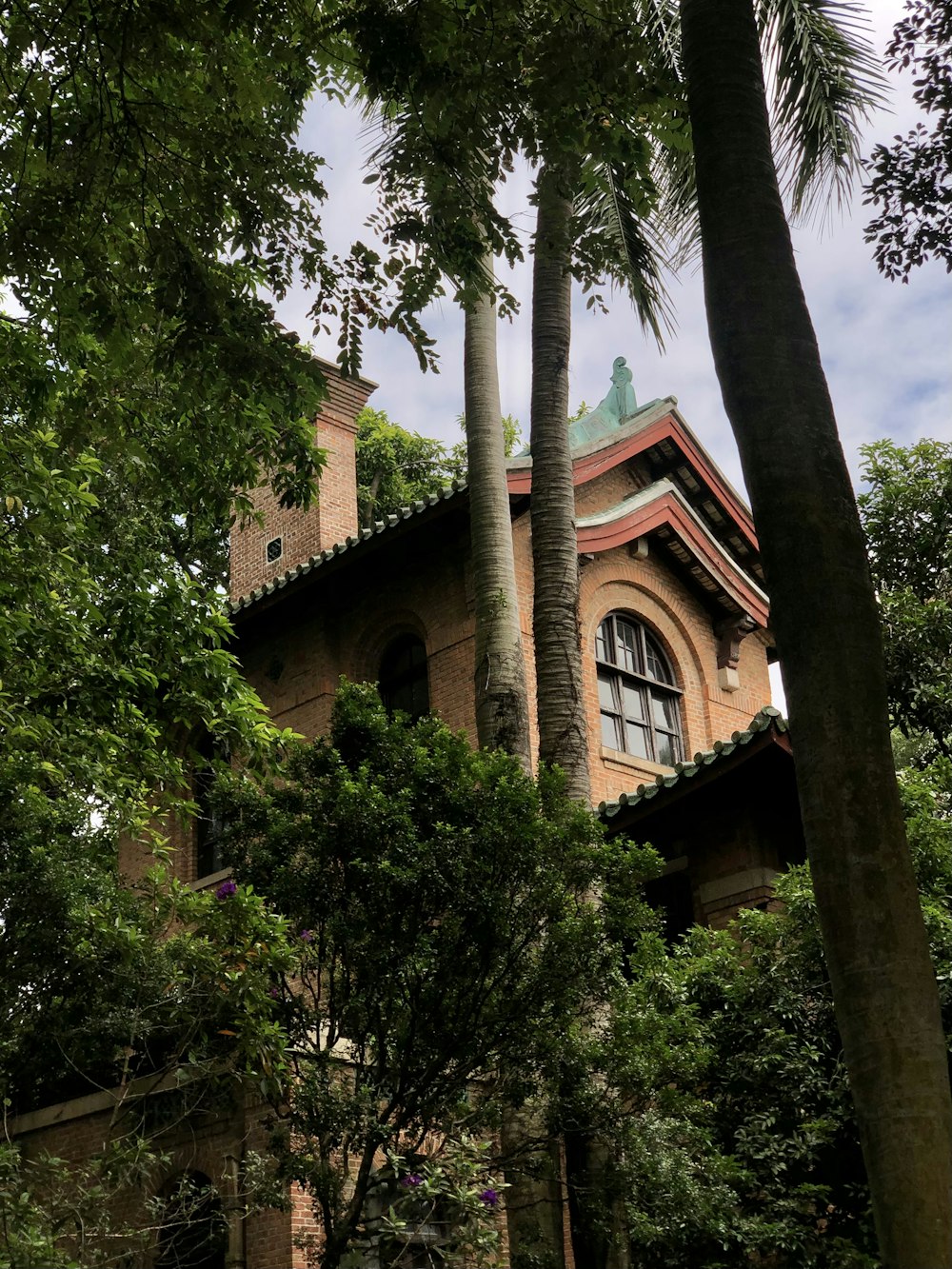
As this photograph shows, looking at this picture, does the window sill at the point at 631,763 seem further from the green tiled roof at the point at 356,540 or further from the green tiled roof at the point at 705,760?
the green tiled roof at the point at 356,540

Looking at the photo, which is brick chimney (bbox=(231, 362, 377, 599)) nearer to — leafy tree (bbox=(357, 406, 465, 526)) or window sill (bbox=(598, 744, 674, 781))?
window sill (bbox=(598, 744, 674, 781))

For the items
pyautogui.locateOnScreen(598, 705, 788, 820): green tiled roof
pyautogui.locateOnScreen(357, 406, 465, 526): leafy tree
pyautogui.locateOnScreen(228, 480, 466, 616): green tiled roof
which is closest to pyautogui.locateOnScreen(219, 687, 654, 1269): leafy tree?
pyautogui.locateOnScreen(598, 705, 788, 820): green tiled roof

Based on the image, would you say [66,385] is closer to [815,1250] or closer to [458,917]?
[458,917]

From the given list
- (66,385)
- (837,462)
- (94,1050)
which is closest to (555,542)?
(66,385)

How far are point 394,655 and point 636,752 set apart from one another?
3.23 m

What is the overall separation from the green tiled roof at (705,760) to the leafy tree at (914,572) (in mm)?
2717

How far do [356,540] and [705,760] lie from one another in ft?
18.3

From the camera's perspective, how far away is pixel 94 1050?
34.3 ft

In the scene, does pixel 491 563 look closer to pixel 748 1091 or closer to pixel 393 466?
pixel 748 1091

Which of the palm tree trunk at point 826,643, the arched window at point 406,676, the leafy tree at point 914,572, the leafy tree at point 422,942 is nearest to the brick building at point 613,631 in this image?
the arched window at point 406,676

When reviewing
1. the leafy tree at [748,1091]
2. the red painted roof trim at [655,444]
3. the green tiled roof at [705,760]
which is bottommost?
the leafy tree at [748,1091]

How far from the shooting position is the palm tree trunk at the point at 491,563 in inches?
422

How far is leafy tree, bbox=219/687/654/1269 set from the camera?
818cm

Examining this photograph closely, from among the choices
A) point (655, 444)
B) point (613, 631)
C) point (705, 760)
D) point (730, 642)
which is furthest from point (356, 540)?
point (730, 642)
